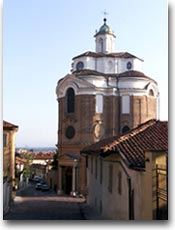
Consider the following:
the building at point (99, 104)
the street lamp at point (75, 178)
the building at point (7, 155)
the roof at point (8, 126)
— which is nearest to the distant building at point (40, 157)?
the building at point (7, 155)

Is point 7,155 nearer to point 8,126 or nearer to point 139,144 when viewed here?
point 8,126

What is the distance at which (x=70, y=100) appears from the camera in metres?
14.5

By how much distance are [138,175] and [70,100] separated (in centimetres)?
968

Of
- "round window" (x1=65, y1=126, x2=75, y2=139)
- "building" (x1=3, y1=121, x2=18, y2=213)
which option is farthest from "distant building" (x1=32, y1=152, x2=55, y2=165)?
"round window" (x1=65, y1=126, x2=75, y2=139)

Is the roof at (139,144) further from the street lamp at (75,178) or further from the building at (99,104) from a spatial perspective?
the building at (99,104)

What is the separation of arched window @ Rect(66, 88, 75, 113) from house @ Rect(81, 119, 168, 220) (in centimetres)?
700

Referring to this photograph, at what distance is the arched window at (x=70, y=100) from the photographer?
14.3 metres

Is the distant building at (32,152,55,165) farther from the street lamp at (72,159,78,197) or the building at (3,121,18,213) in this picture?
the street lamp at (72,159,78,197)


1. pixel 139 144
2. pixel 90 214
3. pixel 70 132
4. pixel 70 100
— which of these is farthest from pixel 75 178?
pixel 139 144

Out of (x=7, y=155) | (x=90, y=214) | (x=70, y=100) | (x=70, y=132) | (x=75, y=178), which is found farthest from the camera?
(x=70, y=132)

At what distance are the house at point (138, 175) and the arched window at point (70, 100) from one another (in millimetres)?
6998

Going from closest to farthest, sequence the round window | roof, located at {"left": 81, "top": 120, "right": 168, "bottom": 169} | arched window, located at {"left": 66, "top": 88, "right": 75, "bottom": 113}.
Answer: roof, located at {"left": 81, "top": 120, "right": 168, "bottom": 169} < arched window, located at {"left": 66, "top": 88, "right": 75, "bottom": 113} < the round window

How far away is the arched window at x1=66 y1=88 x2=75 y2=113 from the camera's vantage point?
46.9 feet

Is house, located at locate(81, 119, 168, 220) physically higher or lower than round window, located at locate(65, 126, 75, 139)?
lower
